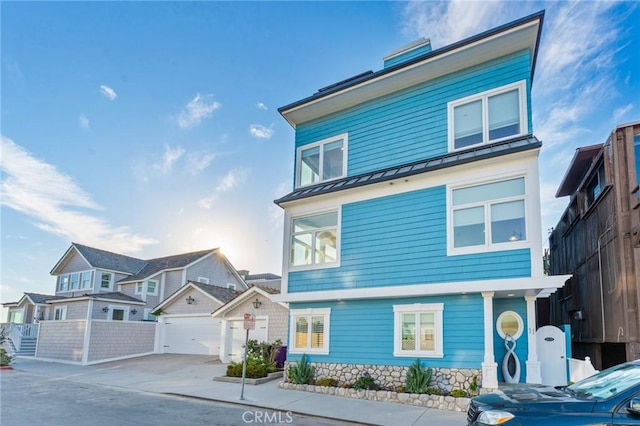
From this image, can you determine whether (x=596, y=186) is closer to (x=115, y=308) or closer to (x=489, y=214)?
(x=489, y=214)

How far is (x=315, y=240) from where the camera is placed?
1251 cm

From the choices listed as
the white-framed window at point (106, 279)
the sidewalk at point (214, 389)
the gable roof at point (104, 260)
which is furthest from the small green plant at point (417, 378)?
the gable roof at point (104, 260)

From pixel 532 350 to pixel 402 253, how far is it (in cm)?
362

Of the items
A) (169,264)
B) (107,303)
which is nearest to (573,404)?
(107,303)

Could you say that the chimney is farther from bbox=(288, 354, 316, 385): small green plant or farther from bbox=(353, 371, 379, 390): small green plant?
bbox=(288, 354, 316, 385): small green plant

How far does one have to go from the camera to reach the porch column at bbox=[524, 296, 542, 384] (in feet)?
29.1

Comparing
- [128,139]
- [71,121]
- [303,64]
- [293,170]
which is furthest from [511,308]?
[71,121]

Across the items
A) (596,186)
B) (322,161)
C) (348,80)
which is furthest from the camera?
(322,161)

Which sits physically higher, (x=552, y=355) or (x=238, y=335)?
(x=552, y=355)

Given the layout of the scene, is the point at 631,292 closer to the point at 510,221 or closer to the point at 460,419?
the point at 510,221

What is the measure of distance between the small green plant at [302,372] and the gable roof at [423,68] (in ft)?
25.6

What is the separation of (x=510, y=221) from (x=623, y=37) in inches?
270

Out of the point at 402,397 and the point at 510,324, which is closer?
the point at 510,324

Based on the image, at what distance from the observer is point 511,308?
31.4 feet
